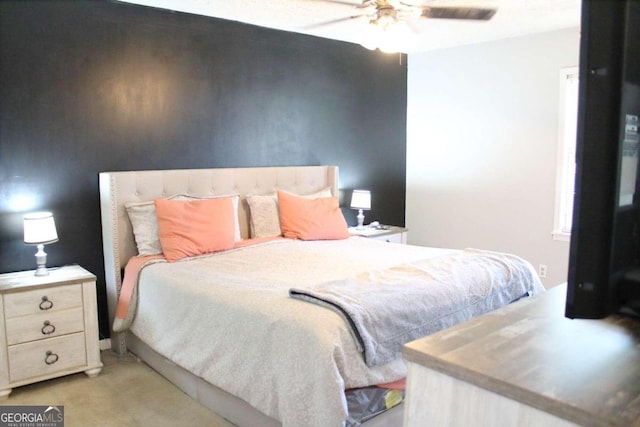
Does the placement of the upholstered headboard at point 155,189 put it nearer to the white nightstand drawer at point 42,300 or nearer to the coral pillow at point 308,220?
the coral pillow at point 308,220

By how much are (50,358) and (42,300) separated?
0.36 meters

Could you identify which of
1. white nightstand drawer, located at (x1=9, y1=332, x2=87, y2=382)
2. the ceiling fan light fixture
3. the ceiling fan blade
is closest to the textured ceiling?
the ceiling fan light fixture

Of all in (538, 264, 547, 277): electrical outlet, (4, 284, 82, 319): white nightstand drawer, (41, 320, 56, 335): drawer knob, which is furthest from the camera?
(538, 264, 547, 277): electrical outlet

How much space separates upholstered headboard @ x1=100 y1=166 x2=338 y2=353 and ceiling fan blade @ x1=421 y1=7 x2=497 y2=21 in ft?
6.37

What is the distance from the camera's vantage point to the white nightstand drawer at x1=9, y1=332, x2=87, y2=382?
9.50 feet

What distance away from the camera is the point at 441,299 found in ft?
8.17

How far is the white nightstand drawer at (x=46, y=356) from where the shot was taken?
9.50 feet

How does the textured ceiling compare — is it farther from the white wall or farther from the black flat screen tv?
the black flat screen tv

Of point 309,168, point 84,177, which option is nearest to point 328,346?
point 84,177

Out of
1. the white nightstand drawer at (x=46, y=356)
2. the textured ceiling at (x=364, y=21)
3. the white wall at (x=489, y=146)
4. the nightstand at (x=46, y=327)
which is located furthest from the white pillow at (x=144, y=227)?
the white wall at (x=489, y=146)

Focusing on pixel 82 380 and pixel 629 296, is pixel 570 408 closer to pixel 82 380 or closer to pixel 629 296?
pixel 629 296

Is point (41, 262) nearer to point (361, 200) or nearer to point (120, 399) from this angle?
point (120, 399)

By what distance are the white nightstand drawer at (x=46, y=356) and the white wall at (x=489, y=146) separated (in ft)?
12.3

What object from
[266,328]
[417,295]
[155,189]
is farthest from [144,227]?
[417,295]
